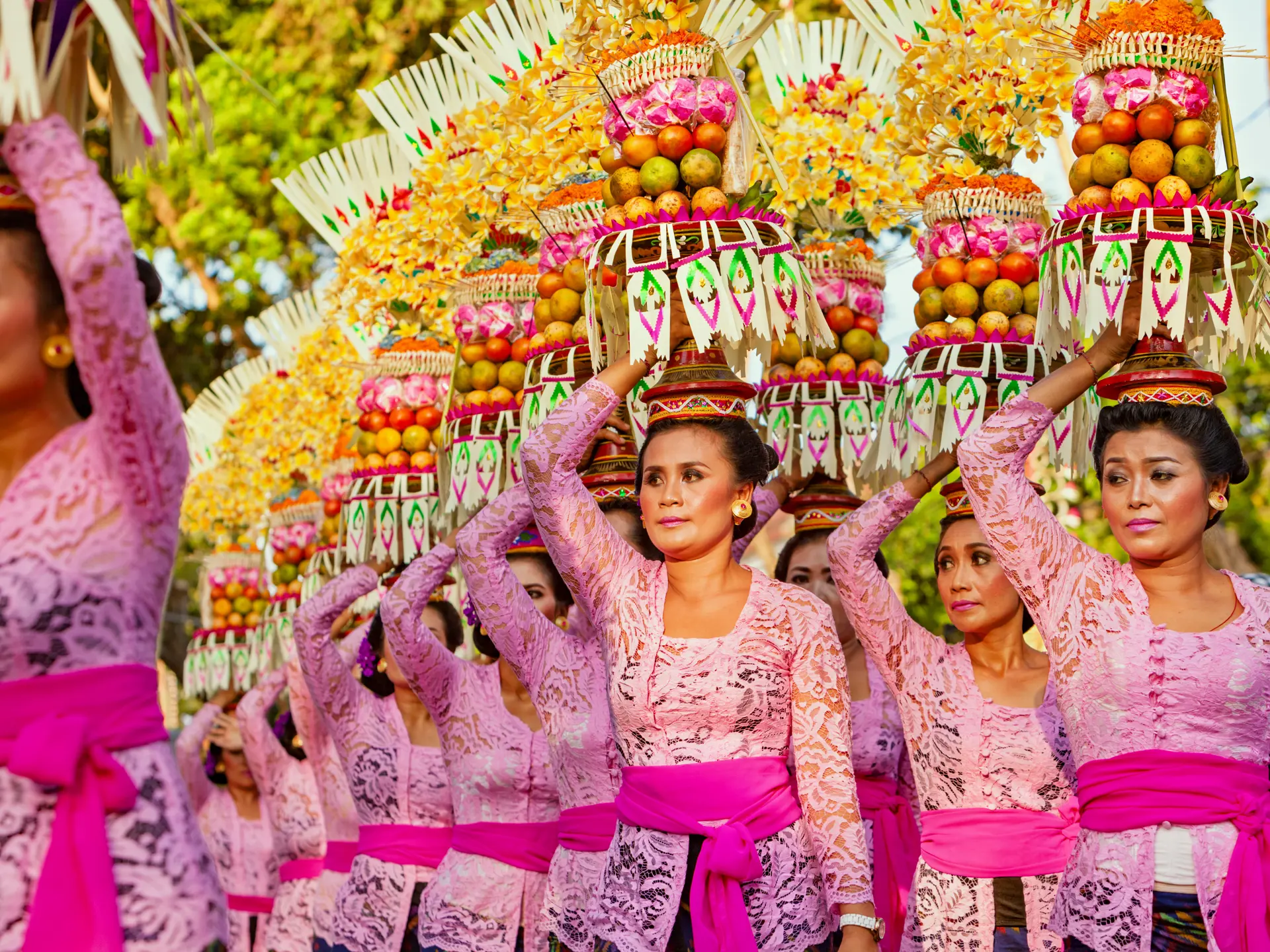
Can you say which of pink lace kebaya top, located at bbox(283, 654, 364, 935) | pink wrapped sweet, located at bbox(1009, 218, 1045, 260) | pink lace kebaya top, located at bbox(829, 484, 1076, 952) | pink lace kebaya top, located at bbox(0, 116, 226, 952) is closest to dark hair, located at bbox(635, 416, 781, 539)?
pink lace kebaya top, located at bbox(829, 484, 1076, 952)

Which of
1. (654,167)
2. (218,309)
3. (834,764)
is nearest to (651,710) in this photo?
(834,764)

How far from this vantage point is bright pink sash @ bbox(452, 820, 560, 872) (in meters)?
4.90

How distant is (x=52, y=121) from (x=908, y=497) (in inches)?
99.9

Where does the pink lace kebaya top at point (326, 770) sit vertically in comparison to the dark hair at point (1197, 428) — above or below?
below

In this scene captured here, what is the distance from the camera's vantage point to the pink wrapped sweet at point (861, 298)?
5.28 m

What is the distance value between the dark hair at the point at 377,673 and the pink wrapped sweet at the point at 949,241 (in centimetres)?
249

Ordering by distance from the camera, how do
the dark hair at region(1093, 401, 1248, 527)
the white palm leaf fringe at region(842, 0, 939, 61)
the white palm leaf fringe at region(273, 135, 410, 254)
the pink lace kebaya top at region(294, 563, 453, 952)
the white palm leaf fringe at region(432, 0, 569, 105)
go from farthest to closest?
1. the white palm leaf fringe at region(273, 135, 410, 254)
2. the white palm leaf fringe at region(432, 0, 569, 105)
3. the pink lace kebaya top at region(294, 563, 453, 952)
4. the white palm leaf fringe at region(842, 0, 939, 61)
5. the dark hair at region(1093, 401, 1248, 527)

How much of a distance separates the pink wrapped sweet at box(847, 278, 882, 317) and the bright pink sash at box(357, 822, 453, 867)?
86.6 inches

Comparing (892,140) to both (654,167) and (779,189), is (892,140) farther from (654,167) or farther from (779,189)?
(654,167)

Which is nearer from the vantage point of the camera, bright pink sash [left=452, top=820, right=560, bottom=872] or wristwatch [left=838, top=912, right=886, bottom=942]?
wristwatch [left=838, top=912, right=886, bottom=942]

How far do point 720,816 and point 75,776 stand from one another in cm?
156

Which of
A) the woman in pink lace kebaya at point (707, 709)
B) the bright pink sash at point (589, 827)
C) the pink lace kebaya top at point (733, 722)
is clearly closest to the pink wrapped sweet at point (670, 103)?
the woman in pink lace kebaya at point (707, 709)

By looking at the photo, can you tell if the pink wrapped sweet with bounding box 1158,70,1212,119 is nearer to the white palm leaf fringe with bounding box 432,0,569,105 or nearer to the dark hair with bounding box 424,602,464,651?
the white palm leaf fringe with bounding box 432,0,569,105

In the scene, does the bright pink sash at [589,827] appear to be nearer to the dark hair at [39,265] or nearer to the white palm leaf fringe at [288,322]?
the dark hair at [39,265]
